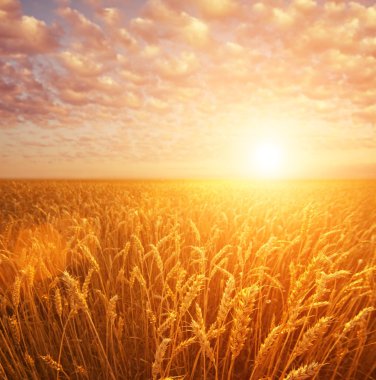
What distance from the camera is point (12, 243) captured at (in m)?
4.48

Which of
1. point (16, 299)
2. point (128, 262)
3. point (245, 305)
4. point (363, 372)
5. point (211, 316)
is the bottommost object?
point (363, 372)

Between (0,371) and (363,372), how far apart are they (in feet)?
8.45

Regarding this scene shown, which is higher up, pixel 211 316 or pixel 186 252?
pixel 186 252

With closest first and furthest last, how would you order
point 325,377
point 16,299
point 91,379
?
point 16,299
point 91,379
point 325,377

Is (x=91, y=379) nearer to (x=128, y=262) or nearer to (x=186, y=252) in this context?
(x=128, y=262)

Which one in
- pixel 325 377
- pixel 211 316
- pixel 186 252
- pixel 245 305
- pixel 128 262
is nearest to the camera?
pixel 245 305

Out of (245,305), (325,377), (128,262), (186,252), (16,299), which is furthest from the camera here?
(186,252)

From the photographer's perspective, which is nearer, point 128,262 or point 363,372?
point 363,372

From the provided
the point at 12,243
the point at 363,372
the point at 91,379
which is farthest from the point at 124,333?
the point at 12,243

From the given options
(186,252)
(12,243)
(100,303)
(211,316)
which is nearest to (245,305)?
(211,316)

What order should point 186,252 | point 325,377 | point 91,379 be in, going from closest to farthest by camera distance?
point 91,379
point 325,377
point 186,252

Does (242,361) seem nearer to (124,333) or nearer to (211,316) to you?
(211,316)

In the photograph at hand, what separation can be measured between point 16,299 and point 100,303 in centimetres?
134

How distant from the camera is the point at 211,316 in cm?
302
